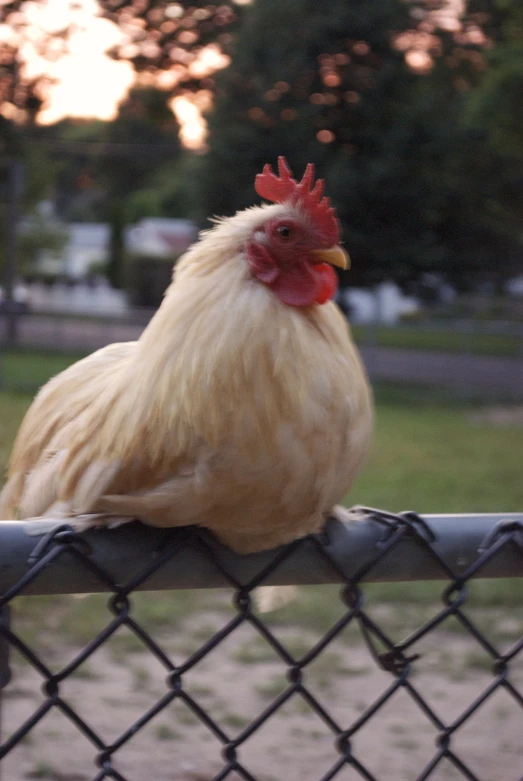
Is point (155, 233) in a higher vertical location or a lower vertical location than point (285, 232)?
lower

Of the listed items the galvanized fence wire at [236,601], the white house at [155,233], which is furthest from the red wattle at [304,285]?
the white house at [155,233]

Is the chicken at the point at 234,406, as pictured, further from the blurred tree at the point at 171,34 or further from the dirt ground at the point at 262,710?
the blurred tree at the point at 171,34

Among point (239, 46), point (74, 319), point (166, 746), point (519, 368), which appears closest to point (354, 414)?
point (166, 746)

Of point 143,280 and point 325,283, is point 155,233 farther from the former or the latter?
point 325,283

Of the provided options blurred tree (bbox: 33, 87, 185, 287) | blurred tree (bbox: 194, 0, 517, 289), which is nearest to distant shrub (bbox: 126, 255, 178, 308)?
blurred tree (bbox: 33, 87, 185, 287)

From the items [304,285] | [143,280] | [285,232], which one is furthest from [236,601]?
[143,280]

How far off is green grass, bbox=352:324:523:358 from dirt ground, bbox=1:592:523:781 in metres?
10.9

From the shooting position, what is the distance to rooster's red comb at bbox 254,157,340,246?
1.80 m

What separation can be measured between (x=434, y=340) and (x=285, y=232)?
15284 mm

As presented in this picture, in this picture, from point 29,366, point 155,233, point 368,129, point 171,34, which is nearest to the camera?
point 171,34

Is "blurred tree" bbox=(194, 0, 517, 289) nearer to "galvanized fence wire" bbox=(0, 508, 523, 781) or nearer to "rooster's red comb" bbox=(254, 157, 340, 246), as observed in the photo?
"rooster's red comb" bbox=(254, 157, 340, 246)

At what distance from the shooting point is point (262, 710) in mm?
3941

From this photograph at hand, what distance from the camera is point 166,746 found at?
3602 mm

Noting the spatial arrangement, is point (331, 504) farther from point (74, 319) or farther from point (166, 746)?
point (74, 319)
